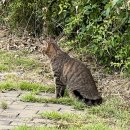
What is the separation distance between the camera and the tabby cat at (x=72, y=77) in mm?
7086

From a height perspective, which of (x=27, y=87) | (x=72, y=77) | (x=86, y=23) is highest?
(x=86, y=23)

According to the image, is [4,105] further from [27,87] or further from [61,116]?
[27,87]

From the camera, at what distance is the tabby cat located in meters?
7.09

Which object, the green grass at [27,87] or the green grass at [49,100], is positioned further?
the green grass at [27,87]

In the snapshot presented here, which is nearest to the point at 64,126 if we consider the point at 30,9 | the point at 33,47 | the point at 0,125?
the point at 0,125

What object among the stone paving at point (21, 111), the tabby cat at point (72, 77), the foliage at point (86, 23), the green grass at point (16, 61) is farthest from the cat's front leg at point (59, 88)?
the green grass at point (16, 61)

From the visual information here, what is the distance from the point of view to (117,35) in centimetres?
816

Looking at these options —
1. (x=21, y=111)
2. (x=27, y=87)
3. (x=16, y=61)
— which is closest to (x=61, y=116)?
(x=21, y=111)

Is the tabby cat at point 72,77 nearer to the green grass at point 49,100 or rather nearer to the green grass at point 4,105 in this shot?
the green grass at point 49,100

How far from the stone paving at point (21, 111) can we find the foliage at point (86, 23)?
141cm

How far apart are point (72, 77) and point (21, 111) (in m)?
1.11

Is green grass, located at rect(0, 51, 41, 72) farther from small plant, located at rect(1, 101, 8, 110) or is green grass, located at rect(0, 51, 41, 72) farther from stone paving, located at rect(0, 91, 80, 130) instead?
small plant, located at rect(1, 101, 8, 110)

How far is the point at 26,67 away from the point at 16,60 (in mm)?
455

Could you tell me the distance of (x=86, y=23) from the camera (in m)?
9.05
